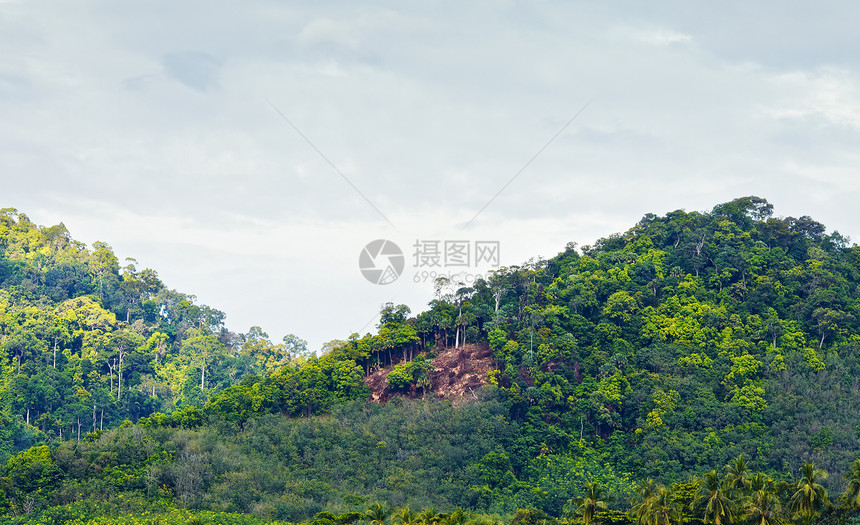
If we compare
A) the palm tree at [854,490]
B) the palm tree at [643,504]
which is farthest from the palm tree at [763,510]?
the palm tree at [643,504]

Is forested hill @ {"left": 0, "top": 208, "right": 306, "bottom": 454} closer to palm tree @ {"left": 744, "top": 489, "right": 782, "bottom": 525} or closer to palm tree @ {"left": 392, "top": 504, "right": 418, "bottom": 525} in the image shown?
palm tree @ {"left": 392, "top": 504, "right": 418, "bottom": 525}

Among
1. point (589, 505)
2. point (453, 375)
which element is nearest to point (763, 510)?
point (589, 505)

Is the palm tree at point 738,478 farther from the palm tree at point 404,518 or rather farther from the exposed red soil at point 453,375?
the exposed red soil at point 453,375

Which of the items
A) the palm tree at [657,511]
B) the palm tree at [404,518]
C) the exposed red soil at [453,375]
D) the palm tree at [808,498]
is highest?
the exposed red soil at [453,375]

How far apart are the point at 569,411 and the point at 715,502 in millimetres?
26704

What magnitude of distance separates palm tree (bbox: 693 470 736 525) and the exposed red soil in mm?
29147

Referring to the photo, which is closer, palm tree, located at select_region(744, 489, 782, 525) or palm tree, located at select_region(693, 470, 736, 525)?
palm tree, located at select_region(744, 489, 782, 525)

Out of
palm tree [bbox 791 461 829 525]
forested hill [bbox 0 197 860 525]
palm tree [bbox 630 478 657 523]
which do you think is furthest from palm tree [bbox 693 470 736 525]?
palm tree [bbox 791 461 829 525]

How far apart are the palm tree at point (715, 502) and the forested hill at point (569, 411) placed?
0.11 metres

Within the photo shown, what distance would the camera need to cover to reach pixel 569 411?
7188 centimetres

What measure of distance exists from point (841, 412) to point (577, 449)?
64.4 ft

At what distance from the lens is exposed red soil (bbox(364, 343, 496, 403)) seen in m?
75.1

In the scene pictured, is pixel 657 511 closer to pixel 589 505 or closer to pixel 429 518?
pixel 589 505

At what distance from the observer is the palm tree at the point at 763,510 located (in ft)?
143
